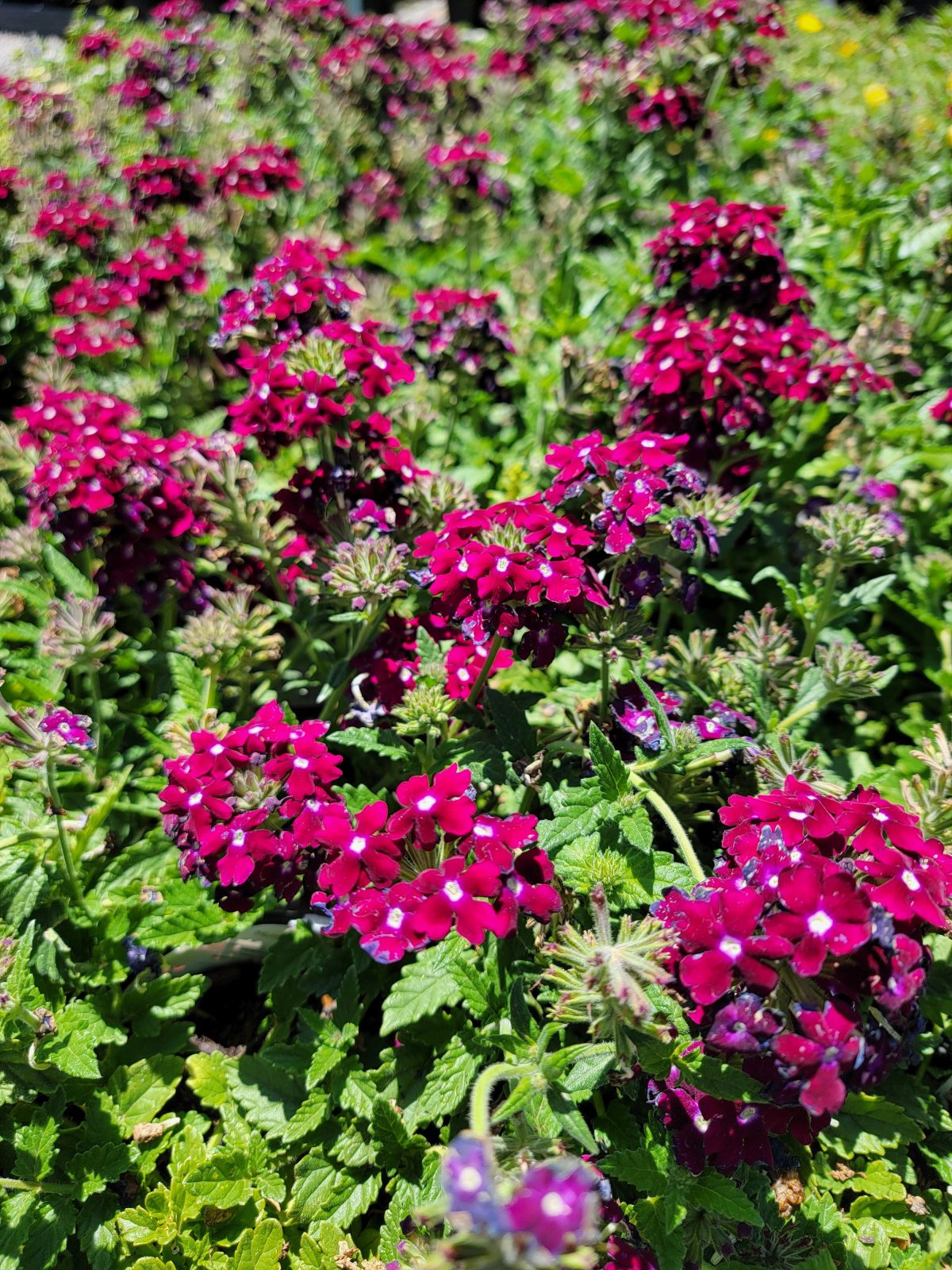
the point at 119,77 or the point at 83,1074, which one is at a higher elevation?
the point at 119,77

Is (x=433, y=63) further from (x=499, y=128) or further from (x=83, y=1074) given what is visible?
(x=83, y=1074)

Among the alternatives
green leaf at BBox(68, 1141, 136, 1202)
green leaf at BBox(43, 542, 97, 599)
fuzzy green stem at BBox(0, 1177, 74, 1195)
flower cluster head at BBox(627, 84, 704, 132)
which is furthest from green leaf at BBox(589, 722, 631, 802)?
flower cluster head at BBox(627, 84, 704, 132)

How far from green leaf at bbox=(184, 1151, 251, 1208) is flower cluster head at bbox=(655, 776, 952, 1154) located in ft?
4.27

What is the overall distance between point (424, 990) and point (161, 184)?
424 cm

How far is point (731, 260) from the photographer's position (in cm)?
340

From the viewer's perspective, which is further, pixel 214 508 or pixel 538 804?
pixel 214 508

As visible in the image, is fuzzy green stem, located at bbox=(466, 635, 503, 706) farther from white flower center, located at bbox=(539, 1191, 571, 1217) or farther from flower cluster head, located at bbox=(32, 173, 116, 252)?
flower cluster head, located at bbox=(32, 173, 116, 252)

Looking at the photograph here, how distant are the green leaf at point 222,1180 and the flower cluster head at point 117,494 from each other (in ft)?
5.97

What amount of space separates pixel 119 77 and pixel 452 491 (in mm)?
7347

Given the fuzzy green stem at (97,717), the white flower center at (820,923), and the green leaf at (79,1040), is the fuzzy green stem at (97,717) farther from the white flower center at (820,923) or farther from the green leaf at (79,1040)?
the white flower center at (820,923)

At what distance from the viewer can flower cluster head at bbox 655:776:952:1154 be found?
62.5 inches

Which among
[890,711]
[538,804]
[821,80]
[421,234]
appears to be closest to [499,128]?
[421,234]

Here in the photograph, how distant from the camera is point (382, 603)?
8.87 feet

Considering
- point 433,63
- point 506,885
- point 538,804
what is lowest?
point 538,804
